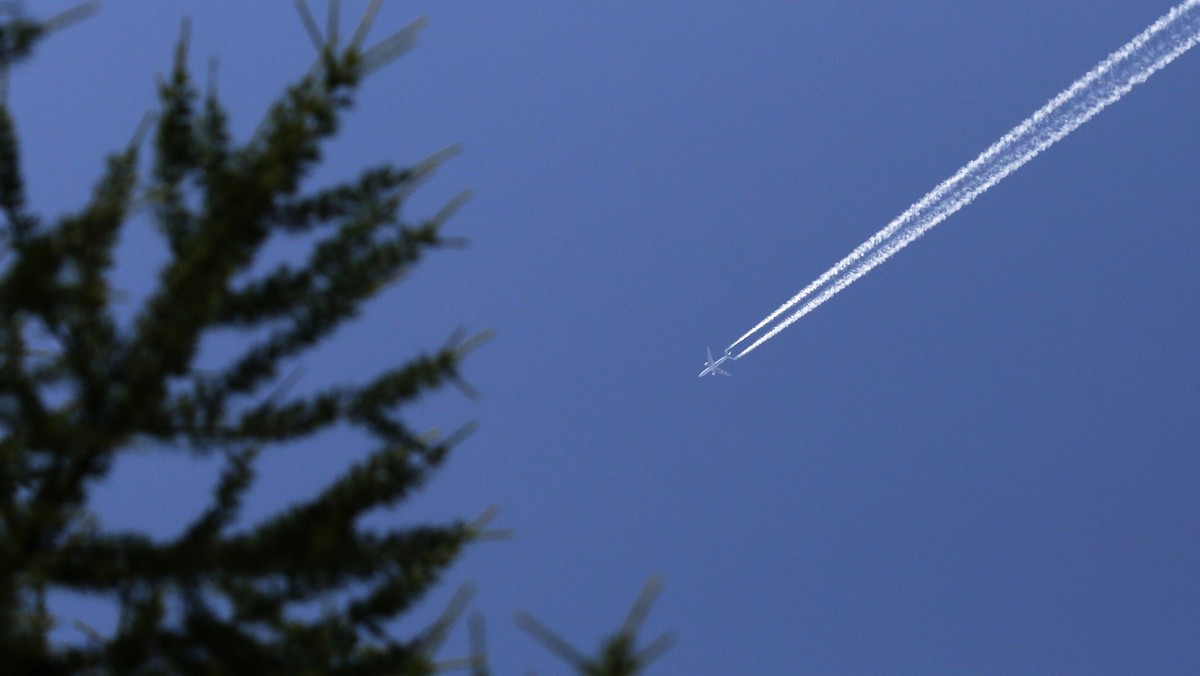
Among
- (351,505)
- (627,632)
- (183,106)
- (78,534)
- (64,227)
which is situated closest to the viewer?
(627,632)

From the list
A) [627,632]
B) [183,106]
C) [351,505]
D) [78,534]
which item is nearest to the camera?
[627,632]

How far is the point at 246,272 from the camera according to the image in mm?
8016

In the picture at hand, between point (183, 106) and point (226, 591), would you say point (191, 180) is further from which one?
point (226, 591)

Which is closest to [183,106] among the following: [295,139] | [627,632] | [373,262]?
[295,139]

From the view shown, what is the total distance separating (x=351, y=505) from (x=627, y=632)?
332 cm

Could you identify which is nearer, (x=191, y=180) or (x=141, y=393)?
(x=141, y=393)

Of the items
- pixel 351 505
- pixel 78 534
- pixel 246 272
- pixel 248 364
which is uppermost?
pixel 246 272

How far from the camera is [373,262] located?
8.38 m

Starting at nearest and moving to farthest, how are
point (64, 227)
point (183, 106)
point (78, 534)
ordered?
point (64, 227) < point (78, 534) < point (183, 106)

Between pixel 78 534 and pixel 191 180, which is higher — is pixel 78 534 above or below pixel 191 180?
below

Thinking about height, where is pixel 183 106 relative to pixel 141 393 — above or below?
above

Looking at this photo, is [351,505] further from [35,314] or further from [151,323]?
[35,314]

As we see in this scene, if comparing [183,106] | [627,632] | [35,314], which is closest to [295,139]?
[183,106]

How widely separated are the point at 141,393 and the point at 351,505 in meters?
1.77
